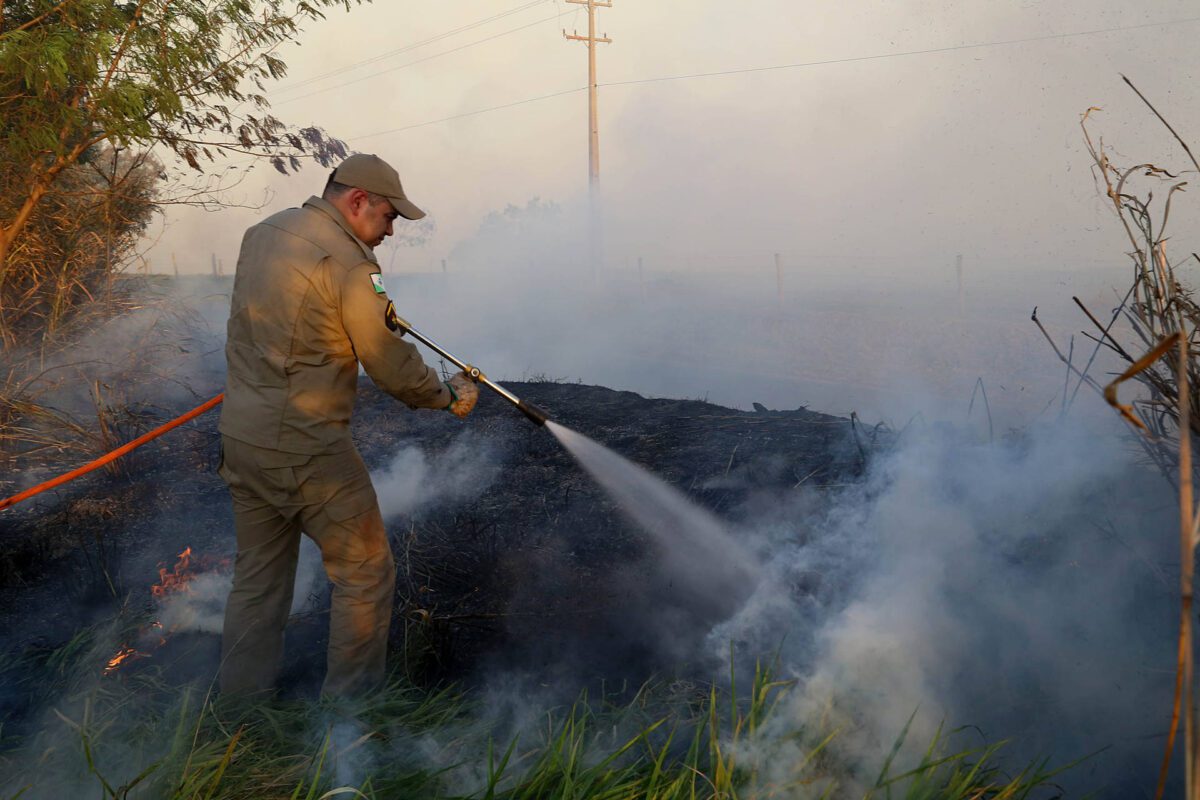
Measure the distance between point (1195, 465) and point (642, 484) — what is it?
8.85 feet

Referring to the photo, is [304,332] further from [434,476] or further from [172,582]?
[434,476]

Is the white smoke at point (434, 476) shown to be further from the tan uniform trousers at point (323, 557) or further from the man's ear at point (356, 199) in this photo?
the man's ear at point (356, 199)

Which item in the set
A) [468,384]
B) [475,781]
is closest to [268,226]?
[468,384]

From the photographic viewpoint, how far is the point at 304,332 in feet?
9.11

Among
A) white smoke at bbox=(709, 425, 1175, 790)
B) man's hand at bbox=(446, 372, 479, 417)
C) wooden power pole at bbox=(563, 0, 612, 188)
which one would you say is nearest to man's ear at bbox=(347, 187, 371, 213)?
man's hand at bbox=(446, 372, 479, 417)

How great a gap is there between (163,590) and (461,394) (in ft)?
6.03

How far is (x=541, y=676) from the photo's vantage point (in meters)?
3.29

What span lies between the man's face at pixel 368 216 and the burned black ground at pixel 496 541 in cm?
145

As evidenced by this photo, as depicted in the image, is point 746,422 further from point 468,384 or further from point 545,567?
point 468,384

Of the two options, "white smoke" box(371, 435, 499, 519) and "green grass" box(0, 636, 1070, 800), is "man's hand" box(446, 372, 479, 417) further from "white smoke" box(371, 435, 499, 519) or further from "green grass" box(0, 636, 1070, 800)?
"white smoke" box(371, 435, 499, 519)

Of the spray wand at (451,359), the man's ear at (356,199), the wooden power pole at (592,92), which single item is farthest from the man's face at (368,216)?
the wooden power pole at (592,92)

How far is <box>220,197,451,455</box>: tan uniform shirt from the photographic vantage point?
2.76 metres

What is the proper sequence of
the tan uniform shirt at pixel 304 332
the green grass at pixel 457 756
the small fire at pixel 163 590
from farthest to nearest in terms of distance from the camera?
1. the small fire at pixel 163 590
2. the tan uniform shirt at pixel 304 332
3. the green grass at pixel 457 756

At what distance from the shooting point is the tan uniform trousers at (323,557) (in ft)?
9.39
